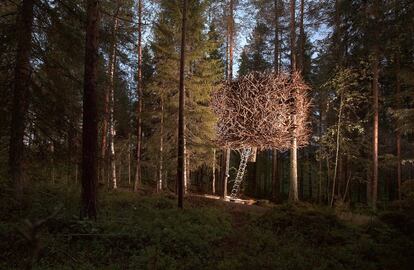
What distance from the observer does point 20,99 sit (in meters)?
9.52

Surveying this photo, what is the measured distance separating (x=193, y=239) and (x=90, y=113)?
4.40 metres

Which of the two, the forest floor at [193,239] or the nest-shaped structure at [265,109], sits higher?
the nest-shaped structure at [265,109]

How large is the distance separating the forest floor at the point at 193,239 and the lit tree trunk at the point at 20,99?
77 centimetres

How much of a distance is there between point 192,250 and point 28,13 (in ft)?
26.5

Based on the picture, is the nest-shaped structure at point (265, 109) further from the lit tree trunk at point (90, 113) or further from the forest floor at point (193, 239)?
the lit tree trunk at point (90, 113)

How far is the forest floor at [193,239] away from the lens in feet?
24.1

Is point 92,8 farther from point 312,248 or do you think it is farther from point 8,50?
point 312,248

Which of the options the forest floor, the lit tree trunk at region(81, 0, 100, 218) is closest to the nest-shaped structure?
the forest floor

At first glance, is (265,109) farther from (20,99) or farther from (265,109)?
(20,99)

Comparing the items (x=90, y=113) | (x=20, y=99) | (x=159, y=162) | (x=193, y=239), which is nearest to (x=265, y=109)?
(x=159, y=162)

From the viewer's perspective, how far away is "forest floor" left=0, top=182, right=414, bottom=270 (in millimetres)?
7340

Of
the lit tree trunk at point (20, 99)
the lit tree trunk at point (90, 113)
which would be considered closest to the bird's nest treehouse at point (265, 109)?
the lit tree trunk at point (90, 113)

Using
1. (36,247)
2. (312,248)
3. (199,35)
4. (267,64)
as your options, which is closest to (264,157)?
(267,64)

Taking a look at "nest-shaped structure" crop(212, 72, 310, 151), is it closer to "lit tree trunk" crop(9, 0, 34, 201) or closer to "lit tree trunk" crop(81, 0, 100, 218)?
"lit tree trunk" crop(81, 0, 100, 218)
